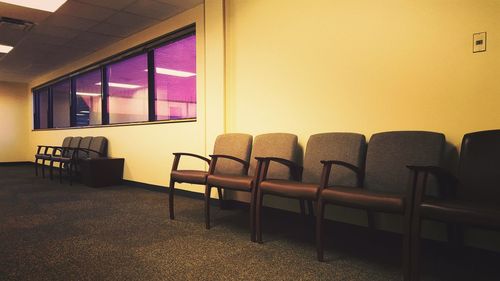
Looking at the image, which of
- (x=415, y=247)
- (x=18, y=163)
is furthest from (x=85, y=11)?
(x=18, y=163)

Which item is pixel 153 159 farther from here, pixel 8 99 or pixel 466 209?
pixel 8 99

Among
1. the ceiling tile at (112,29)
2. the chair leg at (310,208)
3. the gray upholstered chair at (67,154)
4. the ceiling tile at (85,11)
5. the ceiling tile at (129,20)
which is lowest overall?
the chair leg at (310,208)

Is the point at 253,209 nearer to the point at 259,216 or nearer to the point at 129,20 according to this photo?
the point at 259,216

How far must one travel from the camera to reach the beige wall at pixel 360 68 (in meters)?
2.11

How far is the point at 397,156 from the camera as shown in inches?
85.8

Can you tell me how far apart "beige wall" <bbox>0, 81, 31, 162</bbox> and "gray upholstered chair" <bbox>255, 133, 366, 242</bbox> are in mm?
10180

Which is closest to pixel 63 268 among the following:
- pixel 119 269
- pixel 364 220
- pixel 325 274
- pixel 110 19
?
pixel 119 269

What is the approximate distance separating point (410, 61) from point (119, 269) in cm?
236

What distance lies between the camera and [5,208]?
3.68m

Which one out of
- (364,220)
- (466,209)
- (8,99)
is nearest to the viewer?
(466,209)

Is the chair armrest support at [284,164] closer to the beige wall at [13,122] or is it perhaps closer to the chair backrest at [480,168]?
the chair backrest at [480,168]

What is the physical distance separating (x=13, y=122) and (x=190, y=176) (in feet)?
31.0

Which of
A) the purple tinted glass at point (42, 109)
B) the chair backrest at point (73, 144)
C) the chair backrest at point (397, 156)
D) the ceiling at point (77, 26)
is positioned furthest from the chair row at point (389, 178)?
the purple tinted glass at point (42, 109)

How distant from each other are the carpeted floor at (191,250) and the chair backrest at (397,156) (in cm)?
48
